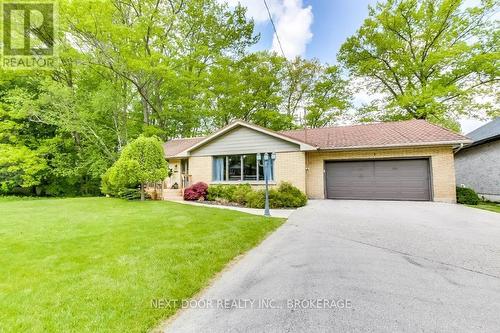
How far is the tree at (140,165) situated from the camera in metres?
11.8

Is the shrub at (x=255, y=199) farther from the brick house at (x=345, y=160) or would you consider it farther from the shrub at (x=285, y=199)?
the brick house at (x=345, y=160)

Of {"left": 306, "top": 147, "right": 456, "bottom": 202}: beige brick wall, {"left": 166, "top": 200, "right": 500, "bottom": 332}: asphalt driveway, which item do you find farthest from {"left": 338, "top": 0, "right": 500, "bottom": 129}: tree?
{"left": 166, "top": 200, "right": 500, "bottom": 332}: asphalt driveway

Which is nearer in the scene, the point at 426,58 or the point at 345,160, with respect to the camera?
the point at 345,160

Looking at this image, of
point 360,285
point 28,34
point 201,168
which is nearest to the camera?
point 360,285

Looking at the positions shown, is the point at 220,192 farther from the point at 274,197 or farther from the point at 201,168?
the point at 274,197

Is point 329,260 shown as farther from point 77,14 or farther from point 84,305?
point 77,14

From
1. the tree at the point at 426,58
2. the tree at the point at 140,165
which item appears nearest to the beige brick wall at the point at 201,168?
the tree at the point at 140,165

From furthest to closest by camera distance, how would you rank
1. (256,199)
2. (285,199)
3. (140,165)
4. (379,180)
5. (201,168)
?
(201,168) < (379,180) < (140,165) < (256,199) < (285,199)

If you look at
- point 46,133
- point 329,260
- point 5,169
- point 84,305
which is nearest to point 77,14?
point 46,133

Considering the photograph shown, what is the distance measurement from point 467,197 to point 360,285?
12.0 metres

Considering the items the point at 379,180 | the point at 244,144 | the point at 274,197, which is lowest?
the point at 274,197

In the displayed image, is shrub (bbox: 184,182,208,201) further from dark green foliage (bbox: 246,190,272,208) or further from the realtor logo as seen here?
the realtor logo

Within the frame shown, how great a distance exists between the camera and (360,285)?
131 inches

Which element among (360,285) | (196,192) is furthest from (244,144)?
(360,285)
